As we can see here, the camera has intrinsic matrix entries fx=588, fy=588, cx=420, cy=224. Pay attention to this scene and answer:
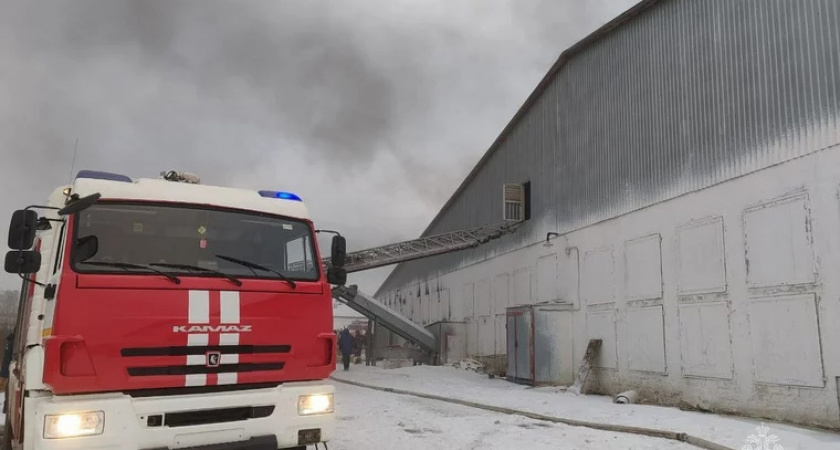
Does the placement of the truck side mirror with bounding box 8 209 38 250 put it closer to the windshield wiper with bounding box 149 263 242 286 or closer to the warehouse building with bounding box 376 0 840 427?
the windshield wiper with bounding box 149 263 242 286

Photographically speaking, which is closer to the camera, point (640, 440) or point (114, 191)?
point (114, 191)

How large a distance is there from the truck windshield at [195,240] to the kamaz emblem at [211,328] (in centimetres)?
51

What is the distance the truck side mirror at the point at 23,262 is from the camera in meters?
5.10

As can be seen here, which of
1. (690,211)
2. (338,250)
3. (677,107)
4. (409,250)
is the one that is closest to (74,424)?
(338,250)

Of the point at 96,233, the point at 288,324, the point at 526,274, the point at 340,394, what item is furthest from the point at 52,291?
the point at 526,274

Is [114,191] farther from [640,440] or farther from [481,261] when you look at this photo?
[481,261]

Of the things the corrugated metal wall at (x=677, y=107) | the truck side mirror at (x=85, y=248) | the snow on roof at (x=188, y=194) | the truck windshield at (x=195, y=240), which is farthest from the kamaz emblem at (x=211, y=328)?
the corrugated metal wall at (x=677, y=107)

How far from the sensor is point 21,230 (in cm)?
512

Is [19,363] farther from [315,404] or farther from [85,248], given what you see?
[315,404]

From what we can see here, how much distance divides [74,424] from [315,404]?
1.99 m

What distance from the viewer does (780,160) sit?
436 inches

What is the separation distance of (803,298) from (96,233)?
1103cm

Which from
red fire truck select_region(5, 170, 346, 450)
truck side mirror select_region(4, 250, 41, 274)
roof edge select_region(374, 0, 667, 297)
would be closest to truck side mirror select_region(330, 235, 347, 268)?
red fire truck select_region(5, 170, 346, 450)

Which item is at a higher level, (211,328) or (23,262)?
(23,262)
